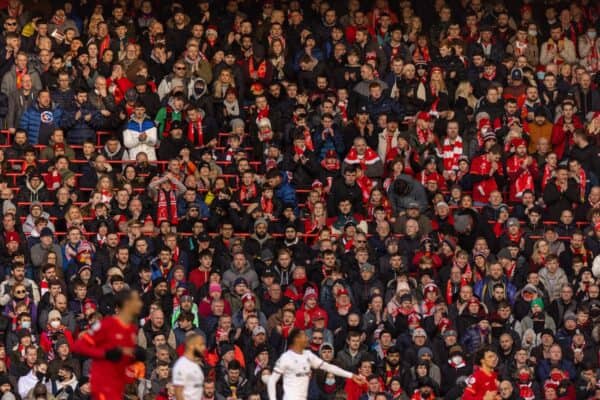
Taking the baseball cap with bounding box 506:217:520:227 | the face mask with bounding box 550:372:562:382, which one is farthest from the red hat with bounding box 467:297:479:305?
the baseball cap with bounding box 506:217:520:227

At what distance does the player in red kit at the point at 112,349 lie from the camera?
21984 mm

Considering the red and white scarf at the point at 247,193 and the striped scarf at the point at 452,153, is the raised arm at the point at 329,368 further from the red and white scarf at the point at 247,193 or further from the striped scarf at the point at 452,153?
the striped scarf at the point at 452,153

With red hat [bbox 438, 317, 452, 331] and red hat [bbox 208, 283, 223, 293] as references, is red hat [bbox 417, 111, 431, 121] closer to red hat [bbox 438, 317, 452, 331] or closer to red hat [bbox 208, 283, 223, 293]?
red hat [bbox 438, 317, 452, 331]

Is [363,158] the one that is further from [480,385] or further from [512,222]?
[480,385]

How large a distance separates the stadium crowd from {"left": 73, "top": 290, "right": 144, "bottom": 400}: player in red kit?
5302 millimetres

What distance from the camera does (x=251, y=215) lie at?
32031mm

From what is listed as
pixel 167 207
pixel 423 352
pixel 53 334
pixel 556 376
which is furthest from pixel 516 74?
pixel 53 334

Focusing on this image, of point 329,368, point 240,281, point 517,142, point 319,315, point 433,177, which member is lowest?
point 329,368

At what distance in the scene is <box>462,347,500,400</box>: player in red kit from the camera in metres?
26.6

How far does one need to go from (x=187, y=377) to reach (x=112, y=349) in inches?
56.3

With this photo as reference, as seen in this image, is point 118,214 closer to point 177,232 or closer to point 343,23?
point 177,232

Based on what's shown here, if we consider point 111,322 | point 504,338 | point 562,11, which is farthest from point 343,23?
point 111,322

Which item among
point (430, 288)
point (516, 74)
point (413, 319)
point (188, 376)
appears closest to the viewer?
point (188, 376)

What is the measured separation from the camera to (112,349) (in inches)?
864
